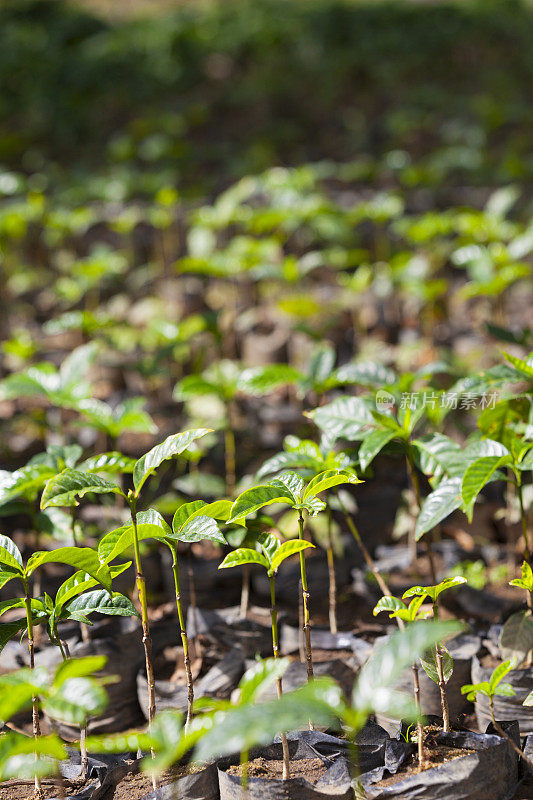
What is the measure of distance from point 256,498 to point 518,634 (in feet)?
2.68

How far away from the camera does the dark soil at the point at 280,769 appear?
175 cm

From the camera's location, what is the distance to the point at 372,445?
1.92 metres

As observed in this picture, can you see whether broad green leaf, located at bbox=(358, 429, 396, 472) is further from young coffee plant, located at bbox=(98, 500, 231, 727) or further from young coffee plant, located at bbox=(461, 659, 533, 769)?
young coffee plant, located at bbox=(461, 659, 533, 769)

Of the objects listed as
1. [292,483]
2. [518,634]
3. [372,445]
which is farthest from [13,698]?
[518,634]

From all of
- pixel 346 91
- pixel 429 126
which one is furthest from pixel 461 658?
pixel 346 91

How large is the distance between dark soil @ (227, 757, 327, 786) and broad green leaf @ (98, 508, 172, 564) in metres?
0.56

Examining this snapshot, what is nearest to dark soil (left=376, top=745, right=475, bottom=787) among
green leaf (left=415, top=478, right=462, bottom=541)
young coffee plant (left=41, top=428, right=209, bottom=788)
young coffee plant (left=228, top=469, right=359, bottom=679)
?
young coffee plant (left=228, top=469, right=359, bottom=679)

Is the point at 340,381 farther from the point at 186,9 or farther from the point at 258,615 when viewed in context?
the point at 186,9

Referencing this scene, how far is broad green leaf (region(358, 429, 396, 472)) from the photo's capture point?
191 cm

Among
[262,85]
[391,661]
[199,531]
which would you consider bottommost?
[391,661]

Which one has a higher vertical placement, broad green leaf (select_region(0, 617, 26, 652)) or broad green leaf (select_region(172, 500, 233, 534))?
broad green leaf (select_region(172, 500, 233, 534))

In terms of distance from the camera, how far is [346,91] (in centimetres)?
820

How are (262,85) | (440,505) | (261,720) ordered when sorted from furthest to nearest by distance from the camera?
(262,85) → (440,505) → (261,720)

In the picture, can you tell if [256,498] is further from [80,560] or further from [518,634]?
[518,634]
